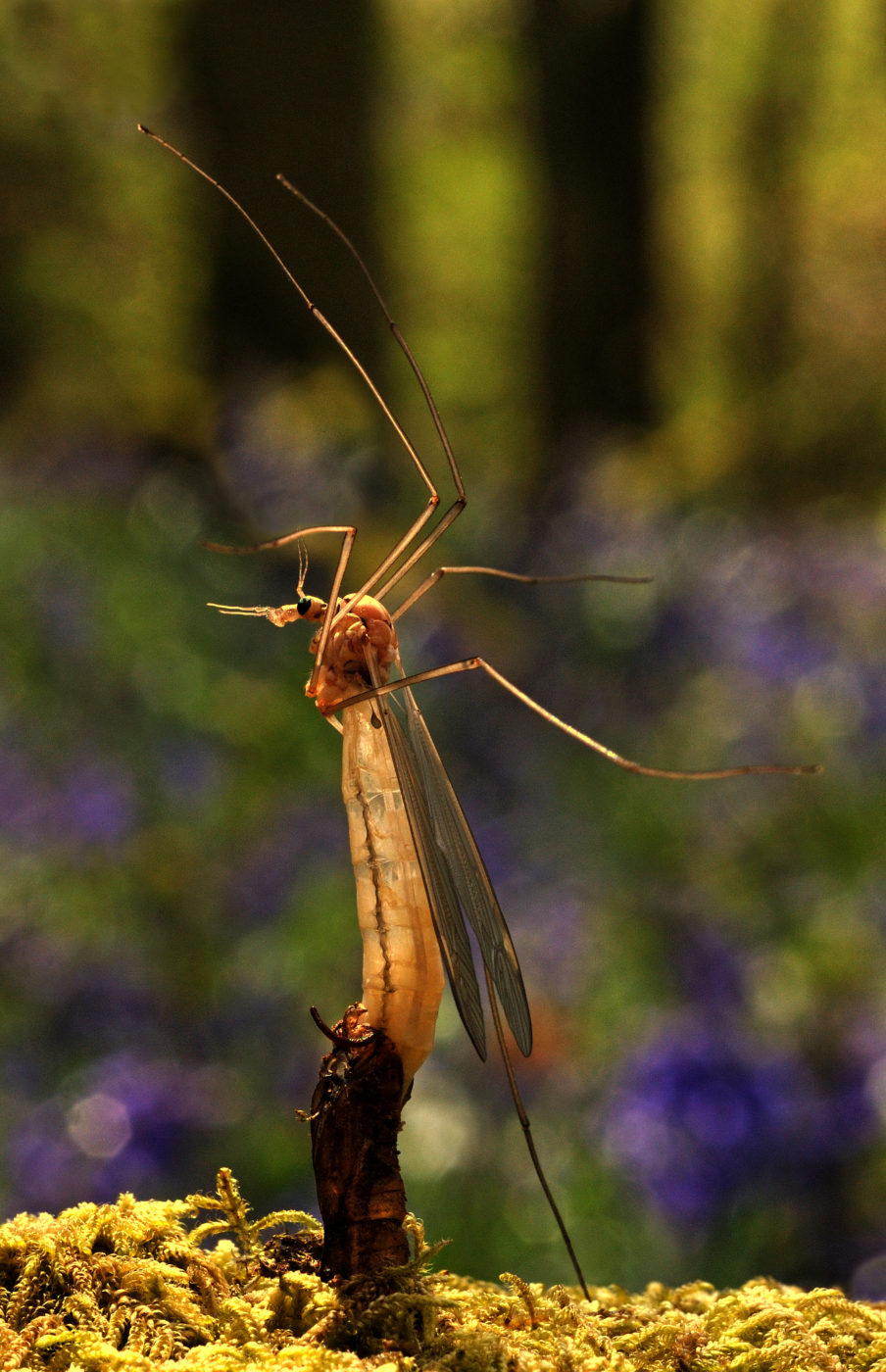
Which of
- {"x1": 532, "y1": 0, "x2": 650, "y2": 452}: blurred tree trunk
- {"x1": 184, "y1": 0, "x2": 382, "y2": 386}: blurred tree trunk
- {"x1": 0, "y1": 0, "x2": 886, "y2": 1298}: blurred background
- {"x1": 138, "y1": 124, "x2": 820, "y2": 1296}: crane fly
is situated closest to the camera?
{"x1": 138, "y1": 124, "x2": 820, "y2": 1296}: crane fly

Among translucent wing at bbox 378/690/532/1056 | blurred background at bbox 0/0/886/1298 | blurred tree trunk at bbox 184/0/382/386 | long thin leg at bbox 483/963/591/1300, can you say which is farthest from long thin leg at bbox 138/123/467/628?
blurred tree trunk at bbox 184/0/382/386

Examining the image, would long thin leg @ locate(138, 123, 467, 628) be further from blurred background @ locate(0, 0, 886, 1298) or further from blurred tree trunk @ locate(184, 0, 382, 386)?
blurred tree trunk @ locate(184, 0, 382, 386)

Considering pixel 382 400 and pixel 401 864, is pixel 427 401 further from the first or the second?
pixel 401 864

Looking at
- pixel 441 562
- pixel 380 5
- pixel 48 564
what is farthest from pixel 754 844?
pixel 380 5

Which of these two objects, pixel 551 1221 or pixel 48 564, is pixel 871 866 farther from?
pixel 48 564

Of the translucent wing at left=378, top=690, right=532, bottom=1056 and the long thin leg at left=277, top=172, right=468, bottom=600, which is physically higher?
the long thin leg at left=277, top=172, right=468, bottom=600

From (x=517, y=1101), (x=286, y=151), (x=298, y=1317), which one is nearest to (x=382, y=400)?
(x=517, y=1101)

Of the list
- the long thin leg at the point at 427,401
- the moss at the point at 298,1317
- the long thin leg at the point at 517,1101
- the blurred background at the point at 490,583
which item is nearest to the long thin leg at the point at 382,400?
the long thin leg at the point at 427,401
